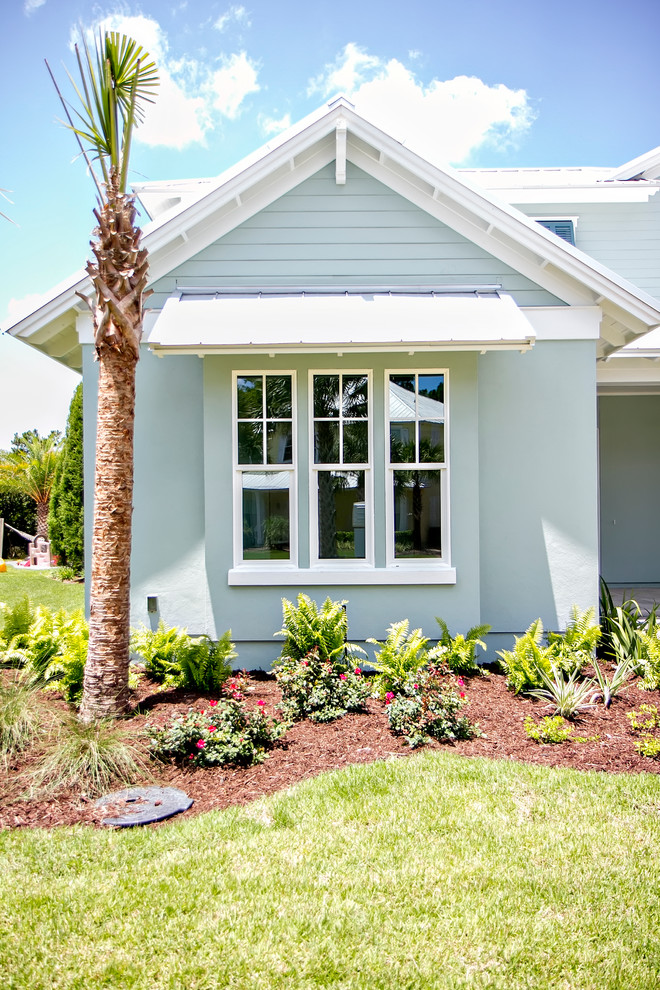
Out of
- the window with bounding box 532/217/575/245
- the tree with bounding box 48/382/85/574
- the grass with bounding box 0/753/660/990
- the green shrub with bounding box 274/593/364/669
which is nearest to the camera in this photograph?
the grass with bounding box 0/753/660/990

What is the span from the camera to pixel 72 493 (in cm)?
1891

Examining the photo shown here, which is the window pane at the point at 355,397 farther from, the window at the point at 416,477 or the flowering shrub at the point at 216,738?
the flowering shrub at the point at 216,738

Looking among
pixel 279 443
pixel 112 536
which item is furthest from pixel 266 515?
pixel 112 536

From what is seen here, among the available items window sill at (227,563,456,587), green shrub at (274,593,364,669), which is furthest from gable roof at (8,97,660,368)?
green shrub at (274,593,364,669)

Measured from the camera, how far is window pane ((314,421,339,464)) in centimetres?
870

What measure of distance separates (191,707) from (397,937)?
380cm

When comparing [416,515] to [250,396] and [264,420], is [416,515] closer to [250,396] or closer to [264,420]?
[264,420]

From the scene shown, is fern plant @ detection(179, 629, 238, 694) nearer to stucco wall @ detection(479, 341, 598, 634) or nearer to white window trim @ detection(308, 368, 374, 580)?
white window trim @ detection(308, 368, 374, 580)

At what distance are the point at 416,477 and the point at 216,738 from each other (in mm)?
4372

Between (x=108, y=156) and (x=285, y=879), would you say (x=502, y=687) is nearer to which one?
(x=285, y=879)

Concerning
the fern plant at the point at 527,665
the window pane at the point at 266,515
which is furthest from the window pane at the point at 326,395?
the fern plant at the point at 527,665

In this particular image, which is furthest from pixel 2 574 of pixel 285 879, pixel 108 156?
pixel 285 879

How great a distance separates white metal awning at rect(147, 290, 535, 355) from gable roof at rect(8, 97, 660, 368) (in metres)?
0.83

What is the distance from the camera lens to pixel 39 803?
16.5ft
